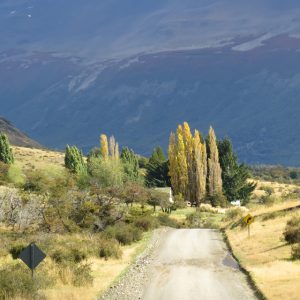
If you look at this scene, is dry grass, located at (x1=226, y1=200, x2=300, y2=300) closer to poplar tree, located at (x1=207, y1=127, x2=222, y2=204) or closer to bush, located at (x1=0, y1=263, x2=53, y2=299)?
bush, located at (x1=0, y1=263, x2=53, y2=299)

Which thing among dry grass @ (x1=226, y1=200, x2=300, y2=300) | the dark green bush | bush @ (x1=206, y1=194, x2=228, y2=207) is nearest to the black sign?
dry grass @ (x1=226, y1=200, x2=300, y2=300)

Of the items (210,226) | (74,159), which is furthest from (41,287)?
(74,159)

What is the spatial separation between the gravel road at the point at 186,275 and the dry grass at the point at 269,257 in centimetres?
65

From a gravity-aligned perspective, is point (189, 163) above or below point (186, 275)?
above

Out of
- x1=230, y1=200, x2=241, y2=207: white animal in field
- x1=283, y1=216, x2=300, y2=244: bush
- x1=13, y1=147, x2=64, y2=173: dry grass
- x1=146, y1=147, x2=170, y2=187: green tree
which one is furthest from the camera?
x1=146, y1=147, x2=170, y2=187: green tree

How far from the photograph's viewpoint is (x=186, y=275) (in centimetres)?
2622

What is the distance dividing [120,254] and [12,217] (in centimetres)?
1412

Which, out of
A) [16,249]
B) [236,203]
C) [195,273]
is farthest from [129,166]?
[195,273]

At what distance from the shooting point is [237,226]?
157 feet

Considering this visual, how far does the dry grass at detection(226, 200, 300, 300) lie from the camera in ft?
67.4

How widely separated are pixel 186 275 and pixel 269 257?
5.00 m

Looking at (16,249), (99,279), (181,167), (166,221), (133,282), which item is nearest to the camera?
(133,282)

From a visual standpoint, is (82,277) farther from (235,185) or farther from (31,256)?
(235,185)

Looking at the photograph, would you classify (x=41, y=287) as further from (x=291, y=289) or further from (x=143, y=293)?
(x=291, y=289)
